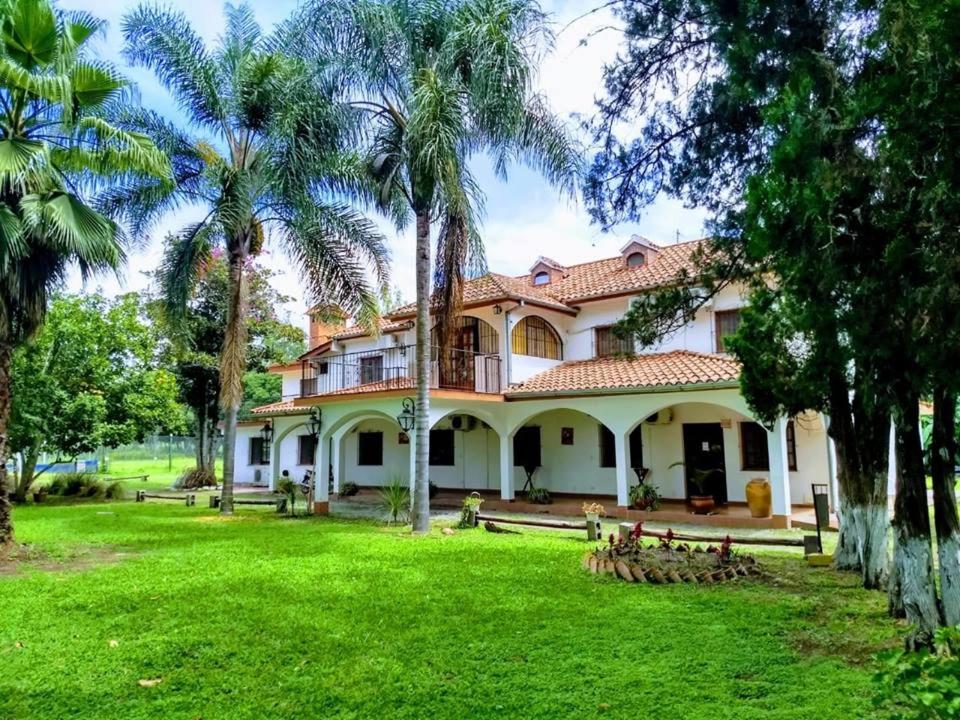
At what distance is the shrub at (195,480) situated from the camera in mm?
27203

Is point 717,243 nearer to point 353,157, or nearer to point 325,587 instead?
point 325,587

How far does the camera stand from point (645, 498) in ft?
52.4

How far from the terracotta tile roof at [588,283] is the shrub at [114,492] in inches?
457

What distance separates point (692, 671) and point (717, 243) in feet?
17.7

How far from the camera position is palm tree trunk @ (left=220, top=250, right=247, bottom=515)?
54.1 ft

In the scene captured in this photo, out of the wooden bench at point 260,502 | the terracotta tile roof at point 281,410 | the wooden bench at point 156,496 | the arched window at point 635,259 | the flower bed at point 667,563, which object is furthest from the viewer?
the terracotta tile roof at point 281,410

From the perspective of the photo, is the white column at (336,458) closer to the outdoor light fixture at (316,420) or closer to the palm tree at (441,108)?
the outdoor light fixture at (316,420)

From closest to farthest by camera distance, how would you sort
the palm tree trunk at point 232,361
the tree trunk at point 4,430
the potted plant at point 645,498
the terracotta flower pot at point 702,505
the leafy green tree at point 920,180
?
the leafy green tree at point 920,180 < the tree trunk at point 4,430 < the terracotta flower pot at point 702,505 < the potted plant at point 645,498 < the palm tree trunk at point 232,361

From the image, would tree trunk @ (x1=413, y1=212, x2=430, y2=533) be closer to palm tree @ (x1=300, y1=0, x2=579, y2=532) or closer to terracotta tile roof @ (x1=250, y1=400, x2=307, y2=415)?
palm tree @ (x1=300, y1=0, x2=579, y2=532)

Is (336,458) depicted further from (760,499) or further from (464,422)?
(760,499)

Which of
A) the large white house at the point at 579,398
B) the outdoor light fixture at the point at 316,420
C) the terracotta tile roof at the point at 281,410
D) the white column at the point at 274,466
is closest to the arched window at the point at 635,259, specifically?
the large white house at the point at 579,398

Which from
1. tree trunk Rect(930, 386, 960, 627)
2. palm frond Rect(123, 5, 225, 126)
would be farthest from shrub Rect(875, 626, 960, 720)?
palm frond Rect(123, 5, 225, 126)

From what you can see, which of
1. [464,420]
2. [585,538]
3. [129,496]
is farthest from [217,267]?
[585,538]

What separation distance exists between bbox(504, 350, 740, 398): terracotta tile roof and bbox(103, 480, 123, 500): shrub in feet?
48.6
